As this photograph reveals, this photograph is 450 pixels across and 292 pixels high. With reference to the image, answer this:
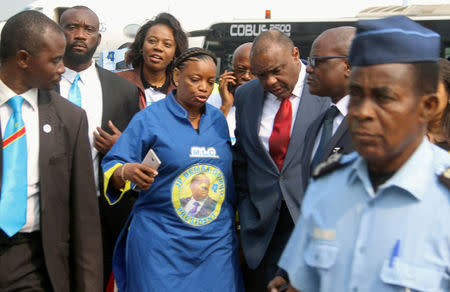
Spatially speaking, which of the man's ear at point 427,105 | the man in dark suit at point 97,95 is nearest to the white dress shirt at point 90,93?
the man in dark suit at point 97,95

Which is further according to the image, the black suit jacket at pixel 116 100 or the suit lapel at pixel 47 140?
the black suit jacket at pixel 116 100

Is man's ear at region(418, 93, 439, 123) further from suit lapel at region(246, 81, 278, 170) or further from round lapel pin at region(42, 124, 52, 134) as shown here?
round lapel pin at region(42, 124, 52, 134)

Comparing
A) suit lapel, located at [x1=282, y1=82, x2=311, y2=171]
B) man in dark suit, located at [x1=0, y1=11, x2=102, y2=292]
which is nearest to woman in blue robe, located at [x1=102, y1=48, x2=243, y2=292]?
man in dark suit, located at [x1=0, y1=11, x2=102, y2=292]

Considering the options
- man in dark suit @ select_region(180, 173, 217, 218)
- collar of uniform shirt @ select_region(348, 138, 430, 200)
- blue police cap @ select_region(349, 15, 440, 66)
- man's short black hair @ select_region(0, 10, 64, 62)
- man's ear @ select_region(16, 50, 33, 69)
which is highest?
man's short black hair @ select_region(0, 10, 64, 62)

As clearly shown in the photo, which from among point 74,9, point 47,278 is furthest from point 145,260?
point 74,9

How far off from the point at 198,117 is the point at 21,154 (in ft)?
3.71

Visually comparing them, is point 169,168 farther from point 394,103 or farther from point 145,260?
point 394,103

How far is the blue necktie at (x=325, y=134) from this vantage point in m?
2.71

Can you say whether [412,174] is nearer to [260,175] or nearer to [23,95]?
[260,175]

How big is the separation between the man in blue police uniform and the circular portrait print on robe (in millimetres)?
1681

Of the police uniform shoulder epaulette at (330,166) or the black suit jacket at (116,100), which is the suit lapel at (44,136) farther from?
the police uniform shoulder epaulette at (330,166)

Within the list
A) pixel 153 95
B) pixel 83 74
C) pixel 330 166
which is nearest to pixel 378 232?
pixel 330 166

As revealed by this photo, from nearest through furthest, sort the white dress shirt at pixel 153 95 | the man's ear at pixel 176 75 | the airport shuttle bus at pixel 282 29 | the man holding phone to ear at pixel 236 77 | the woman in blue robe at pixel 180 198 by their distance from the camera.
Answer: the woman in blue robe at pixel 180 198 → the man's ear at pixel 176 75 → the white dress shirt at pixel 153 95 → the man holding phone to ear at pixel 236 77 → the airport shuttle bus at pixel 282 29

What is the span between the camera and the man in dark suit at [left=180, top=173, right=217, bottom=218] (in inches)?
126
